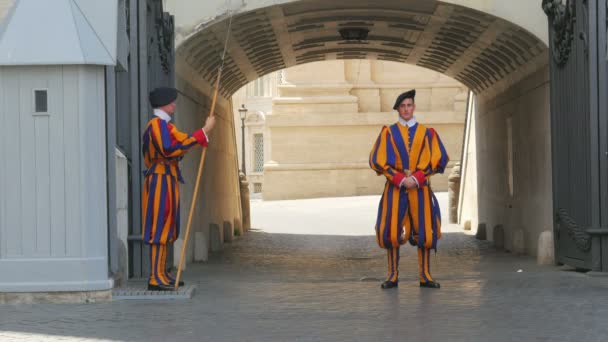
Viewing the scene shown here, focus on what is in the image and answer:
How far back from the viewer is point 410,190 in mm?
10648

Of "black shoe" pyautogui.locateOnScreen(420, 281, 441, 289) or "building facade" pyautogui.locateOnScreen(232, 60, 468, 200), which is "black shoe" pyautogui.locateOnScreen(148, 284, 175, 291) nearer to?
"black shoe" pyautogui.locateOnScreen(420, 281, 441, 289)

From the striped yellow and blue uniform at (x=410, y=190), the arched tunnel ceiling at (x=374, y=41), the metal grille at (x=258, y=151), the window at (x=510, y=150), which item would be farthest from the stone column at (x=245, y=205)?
the metal grille at (x=258, y=151)

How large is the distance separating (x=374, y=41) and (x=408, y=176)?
29.1 feet

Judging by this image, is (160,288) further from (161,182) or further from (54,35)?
(54,35)

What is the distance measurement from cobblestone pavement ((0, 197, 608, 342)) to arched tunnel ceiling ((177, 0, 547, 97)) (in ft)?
10.1

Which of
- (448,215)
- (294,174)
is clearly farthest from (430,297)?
(294,174)

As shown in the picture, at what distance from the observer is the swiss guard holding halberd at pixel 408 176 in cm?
1058

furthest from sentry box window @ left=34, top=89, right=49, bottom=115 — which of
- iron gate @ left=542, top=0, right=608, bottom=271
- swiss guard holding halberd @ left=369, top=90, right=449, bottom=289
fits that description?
iron gate @ left=542, top=0, right=608, bottom=271

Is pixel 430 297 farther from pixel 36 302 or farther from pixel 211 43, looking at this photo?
pixel 211 43

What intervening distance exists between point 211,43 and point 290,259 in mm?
3614

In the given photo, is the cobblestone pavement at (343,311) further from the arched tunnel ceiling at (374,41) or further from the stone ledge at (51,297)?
the arched tunnel ceiling at (374,41)

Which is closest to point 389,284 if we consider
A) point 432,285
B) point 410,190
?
point 432,285

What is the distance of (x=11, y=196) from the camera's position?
9.34m

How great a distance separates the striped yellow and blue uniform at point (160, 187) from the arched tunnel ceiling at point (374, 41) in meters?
3.97
